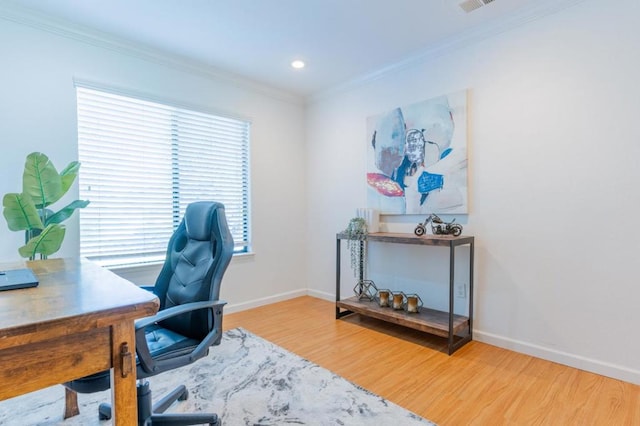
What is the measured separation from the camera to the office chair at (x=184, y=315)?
1.38m

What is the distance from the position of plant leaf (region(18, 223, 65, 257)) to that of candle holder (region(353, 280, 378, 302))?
2582mm

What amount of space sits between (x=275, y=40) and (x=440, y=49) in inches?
57.0

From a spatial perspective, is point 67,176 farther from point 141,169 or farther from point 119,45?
point 119,45

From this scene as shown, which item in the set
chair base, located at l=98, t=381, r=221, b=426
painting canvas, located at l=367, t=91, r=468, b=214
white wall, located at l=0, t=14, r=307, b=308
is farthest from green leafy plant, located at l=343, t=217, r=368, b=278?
chair base, located at l=98, t=381, r=221, b=426

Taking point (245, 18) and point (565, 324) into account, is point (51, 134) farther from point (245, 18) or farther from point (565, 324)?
point (565, 324)

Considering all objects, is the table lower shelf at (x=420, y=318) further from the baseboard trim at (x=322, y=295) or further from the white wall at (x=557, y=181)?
the baseboard trim at (x=322, y=295)

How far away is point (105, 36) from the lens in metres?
2.73

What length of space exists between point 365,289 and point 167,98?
2756 mm

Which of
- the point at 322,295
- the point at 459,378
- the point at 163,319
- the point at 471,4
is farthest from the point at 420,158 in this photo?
the point at 163,319

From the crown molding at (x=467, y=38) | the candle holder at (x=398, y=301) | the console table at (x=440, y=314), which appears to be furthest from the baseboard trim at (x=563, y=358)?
the crown molding at (x=467, y=38)

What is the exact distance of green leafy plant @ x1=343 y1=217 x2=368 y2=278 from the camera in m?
3.26

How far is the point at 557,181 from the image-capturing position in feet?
7.76

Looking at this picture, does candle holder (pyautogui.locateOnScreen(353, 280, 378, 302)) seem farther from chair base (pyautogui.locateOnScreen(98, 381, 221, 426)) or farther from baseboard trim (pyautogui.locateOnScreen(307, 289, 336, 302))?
chair base (pyautogui.locateOnScreen(98, 381, 221, 426))

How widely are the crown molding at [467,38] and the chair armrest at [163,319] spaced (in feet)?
Result: 9.09
